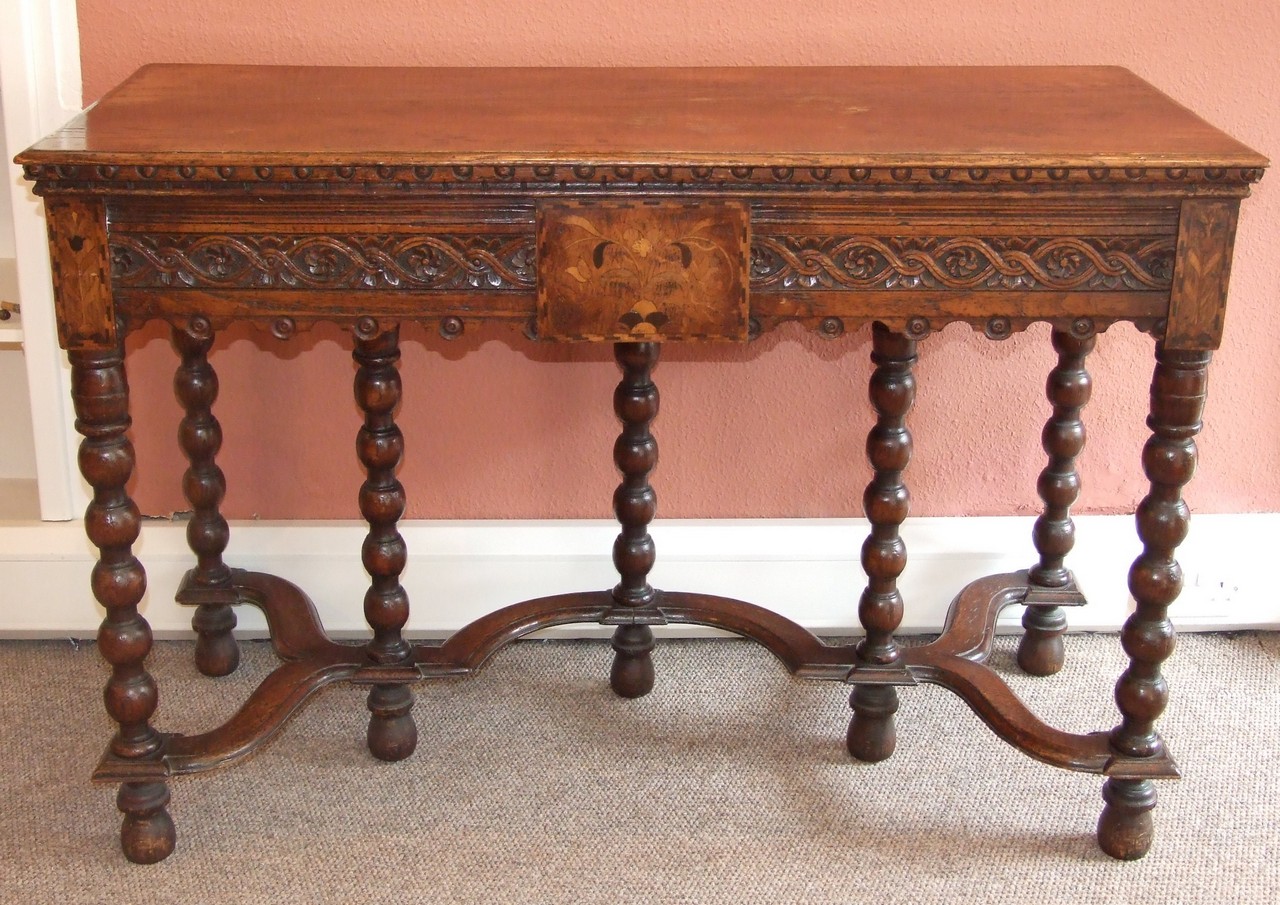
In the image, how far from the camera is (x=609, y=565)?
246 centimetres

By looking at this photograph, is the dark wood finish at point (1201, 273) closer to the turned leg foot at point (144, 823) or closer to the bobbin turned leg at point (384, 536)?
the bobbin turned leg at point (384, 536)

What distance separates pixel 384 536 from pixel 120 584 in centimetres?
40

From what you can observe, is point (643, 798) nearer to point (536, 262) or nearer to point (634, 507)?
point (634, 507)

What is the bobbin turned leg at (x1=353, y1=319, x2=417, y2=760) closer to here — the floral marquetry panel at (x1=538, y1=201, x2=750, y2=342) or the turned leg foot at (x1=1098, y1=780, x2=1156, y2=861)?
the floral marquetry panel at (x1=538, y1=201, x2=750, y2=342)

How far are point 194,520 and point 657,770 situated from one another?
0.90 metres

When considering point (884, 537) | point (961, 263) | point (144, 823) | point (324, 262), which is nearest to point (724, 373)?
point (884, 537)

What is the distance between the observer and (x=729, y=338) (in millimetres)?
1678

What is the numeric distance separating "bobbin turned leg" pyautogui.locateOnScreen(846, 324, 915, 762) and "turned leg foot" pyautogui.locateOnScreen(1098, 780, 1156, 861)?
351 mm

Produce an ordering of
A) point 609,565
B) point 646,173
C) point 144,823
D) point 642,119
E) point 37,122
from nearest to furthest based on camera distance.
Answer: point 646,173 < point 642,119 < point 144,823 < point 37,122 < point 609,565

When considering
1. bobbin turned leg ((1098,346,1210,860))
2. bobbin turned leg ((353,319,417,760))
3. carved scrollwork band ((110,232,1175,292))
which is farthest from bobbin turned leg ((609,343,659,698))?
bobbin turned leg ((1098,346,1210,860))

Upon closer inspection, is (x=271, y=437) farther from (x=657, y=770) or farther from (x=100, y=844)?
(x=657, y=770)

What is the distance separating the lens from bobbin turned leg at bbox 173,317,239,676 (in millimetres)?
2223

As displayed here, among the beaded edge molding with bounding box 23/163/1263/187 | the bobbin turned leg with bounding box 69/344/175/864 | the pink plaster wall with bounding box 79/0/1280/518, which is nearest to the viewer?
the beaded edge molding with bounding box 23/163/1263/187

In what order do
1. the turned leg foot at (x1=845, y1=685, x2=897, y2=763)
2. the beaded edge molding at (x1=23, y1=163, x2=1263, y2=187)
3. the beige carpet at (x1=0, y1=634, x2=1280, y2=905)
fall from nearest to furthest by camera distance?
the beaded edge molding at (x1=23, y1=163, x2=1263, y2=187), the beige carpet at (x1=0, y1=634, x2=1280, y2=905), the turned leg foot at (x1=845, y1=685, x2=897, y2=763)
